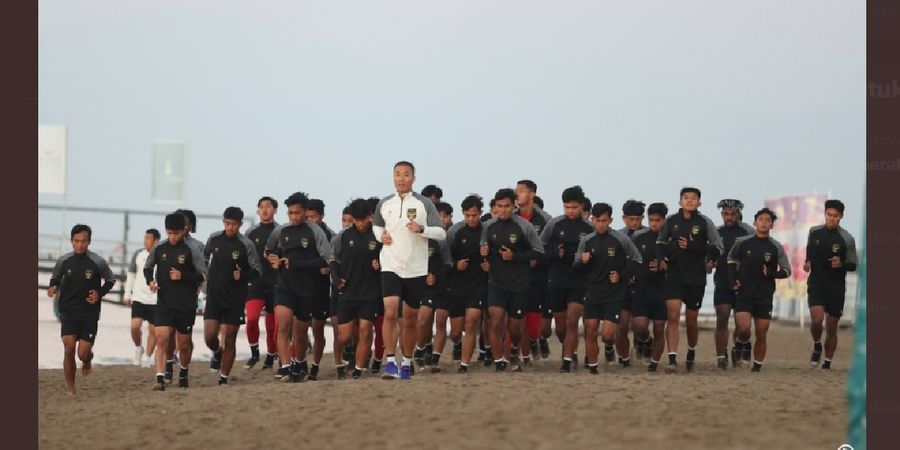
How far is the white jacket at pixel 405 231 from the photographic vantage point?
16906 mm

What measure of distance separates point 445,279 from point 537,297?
152 cm

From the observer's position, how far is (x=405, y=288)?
56.1 ft

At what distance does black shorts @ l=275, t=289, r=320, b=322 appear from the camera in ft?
60.1

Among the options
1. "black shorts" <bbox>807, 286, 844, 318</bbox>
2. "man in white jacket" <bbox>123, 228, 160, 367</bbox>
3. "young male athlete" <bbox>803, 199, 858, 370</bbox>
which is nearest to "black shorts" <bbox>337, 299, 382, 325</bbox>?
"man in white jacket" <bbox>123, 228, 160, 367</bbox>

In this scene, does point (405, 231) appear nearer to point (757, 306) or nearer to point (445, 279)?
point (445, 279)

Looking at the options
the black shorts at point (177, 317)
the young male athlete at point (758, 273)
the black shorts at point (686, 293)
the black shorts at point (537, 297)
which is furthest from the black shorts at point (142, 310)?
the young male athlete at point (758, 273)

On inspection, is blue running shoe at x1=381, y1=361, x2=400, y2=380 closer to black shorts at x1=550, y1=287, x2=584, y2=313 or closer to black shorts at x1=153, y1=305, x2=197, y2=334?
black shorts at x1=153, y1=305, x2=197, y2=334

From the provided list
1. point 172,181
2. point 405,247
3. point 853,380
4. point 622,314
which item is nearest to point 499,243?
point 405,247

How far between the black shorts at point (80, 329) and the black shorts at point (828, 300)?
1020cm

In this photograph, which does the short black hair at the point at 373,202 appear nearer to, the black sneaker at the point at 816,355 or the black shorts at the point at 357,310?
the black shorts at the point at 357,310

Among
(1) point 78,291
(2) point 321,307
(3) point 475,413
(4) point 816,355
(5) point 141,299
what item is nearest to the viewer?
(3) point 475,413

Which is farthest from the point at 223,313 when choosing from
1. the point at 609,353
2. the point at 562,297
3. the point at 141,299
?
the point at 609,353

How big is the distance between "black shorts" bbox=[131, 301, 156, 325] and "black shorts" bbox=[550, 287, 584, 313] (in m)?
6.90

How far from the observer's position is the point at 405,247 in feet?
55.4
